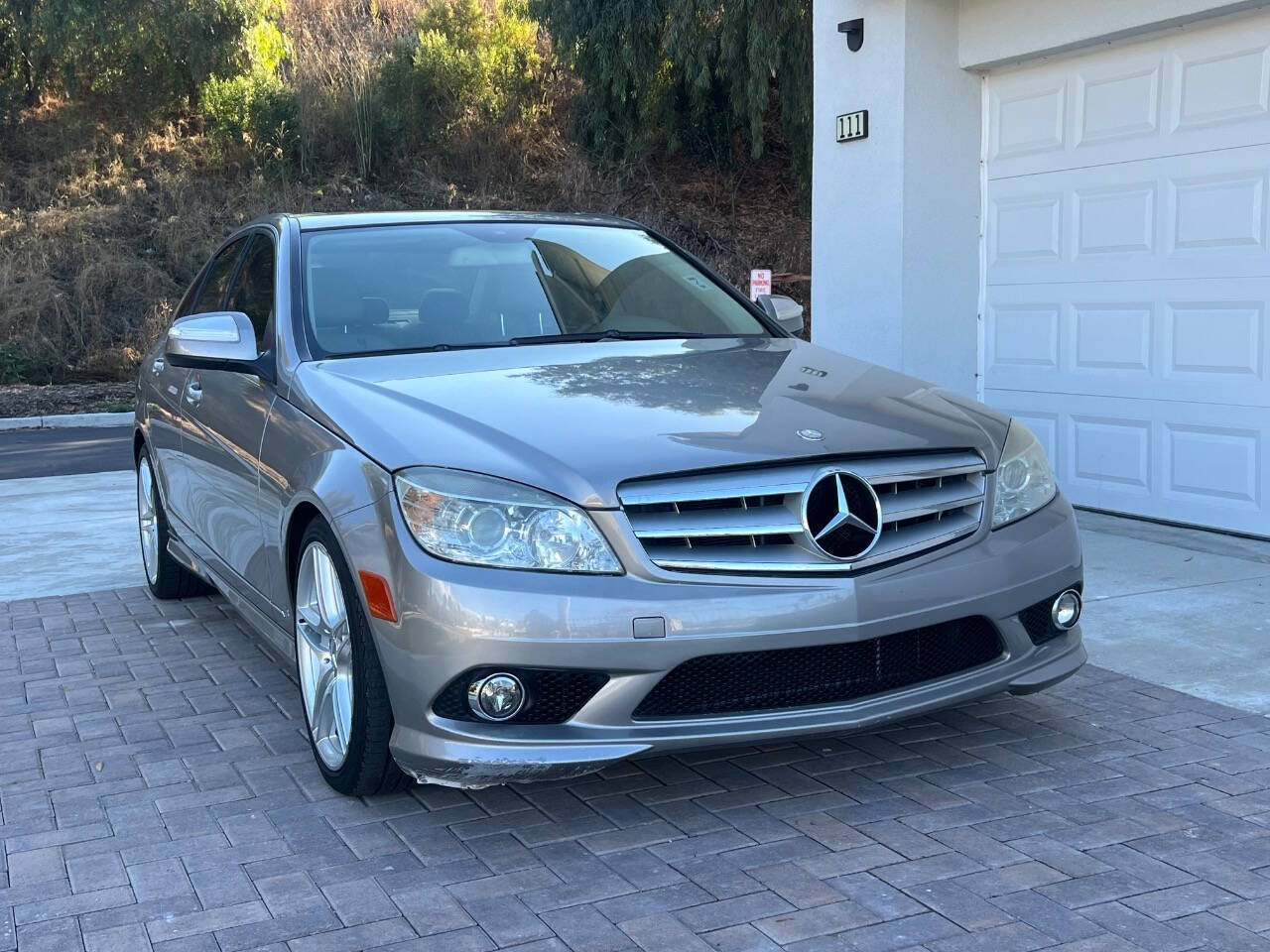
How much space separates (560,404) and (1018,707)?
72.7 inches

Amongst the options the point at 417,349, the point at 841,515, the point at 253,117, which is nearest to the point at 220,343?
the point at 417,349

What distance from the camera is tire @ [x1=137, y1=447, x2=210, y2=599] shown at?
21.0ft

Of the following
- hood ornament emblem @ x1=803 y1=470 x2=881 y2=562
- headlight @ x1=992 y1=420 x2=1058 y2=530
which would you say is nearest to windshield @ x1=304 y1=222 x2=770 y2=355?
headlight @ x1=992 y1=420 x2=1058 y2=530

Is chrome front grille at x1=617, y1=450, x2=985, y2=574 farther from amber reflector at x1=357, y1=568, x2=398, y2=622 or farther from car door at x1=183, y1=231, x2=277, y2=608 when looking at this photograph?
car door at x1=183, y1=231, x2=277, y2=608

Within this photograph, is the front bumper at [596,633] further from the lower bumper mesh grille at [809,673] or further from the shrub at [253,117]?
the shrub at [253,117]

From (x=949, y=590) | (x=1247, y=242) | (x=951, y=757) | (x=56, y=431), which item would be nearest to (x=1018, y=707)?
(x=951, y=757)

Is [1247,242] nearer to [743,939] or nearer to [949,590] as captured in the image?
[949,590]

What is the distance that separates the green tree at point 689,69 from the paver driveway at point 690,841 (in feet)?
54.2

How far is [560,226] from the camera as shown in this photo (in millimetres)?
5395

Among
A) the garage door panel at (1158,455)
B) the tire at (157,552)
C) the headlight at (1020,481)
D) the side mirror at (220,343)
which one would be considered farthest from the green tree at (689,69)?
the headlight at (1020,481)

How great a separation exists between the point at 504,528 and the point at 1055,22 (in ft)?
18.6

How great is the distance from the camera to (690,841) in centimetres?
351

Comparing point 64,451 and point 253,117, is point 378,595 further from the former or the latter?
point 253,117

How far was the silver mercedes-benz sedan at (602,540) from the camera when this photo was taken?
336 centimetres
